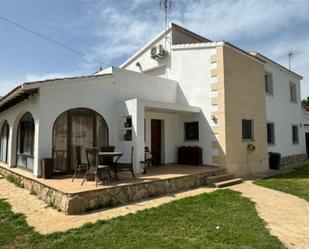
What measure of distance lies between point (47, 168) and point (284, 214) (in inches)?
312

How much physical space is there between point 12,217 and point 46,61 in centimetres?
1077

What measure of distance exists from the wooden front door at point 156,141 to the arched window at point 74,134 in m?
2.91

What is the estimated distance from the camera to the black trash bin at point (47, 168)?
9.01 m

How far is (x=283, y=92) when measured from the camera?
18.4 m

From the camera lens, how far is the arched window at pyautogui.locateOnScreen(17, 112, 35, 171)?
36.5 ft

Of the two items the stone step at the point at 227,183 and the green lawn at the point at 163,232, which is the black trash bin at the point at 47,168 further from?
the stone step at the point at 227,183

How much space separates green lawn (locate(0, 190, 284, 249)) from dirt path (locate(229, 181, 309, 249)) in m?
0.30

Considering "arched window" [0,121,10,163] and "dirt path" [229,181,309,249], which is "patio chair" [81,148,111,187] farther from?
"arched window" [0,121,10,163]

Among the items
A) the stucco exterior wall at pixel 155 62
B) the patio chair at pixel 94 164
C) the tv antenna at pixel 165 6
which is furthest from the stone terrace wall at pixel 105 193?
the tv antenna at pixel 165 6

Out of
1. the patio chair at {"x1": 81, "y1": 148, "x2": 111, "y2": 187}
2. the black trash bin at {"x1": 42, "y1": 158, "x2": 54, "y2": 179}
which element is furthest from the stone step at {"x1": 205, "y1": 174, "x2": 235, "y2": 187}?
the black trash bin at {"x1": 42, "y1": 158, "x2": 54, "y2": 179}

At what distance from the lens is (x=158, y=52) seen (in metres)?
15.0

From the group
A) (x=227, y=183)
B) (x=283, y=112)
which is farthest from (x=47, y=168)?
(x=283, y=112)

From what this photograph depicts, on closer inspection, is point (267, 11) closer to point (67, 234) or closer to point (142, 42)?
point (142, 42)

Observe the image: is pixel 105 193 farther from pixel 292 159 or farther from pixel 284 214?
pixel 292 159
